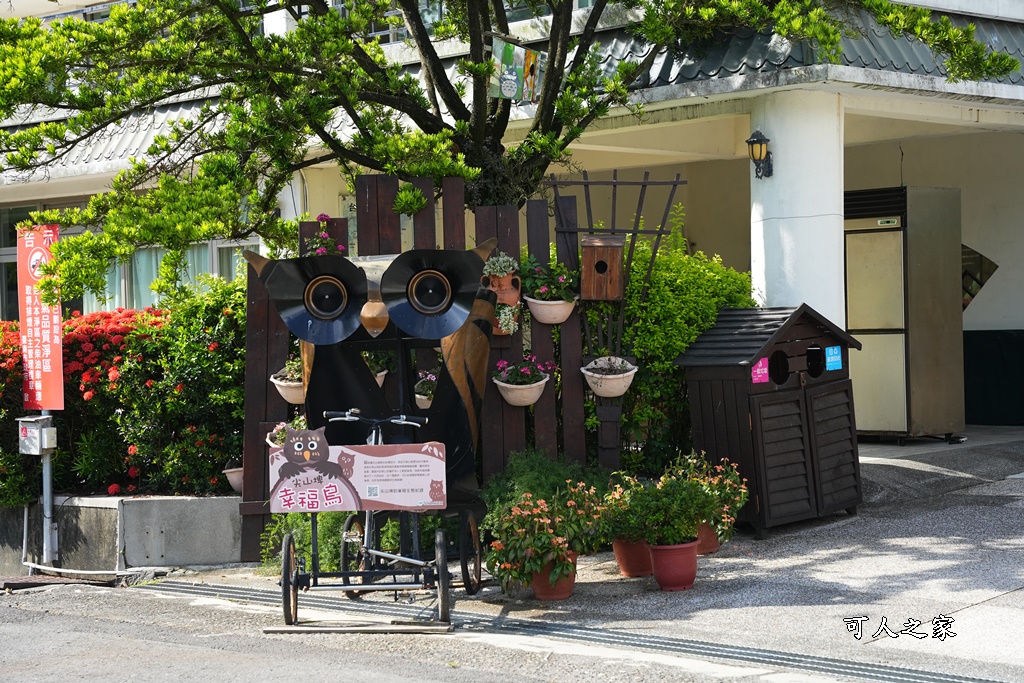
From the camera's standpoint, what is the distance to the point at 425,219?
9531mm

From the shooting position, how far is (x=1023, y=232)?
15.0 metres

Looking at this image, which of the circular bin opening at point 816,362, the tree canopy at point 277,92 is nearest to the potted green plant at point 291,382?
the tree canopy at point 277,92

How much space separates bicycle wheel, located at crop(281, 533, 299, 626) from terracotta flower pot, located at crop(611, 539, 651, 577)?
2.27 metres

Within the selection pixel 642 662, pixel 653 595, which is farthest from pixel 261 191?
pixel 642 662

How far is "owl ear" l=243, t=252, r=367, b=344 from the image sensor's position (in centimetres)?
784

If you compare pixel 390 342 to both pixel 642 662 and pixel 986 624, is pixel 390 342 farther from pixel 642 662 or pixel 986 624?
pixel 986 624

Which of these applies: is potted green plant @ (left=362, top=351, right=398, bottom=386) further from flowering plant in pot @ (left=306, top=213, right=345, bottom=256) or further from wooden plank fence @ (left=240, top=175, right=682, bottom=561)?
flowering plant in pot @ (left=306, top=213, right=345, bottom=256)

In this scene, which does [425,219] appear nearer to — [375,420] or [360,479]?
[375,420]

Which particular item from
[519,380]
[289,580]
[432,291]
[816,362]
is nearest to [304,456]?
[289,580]

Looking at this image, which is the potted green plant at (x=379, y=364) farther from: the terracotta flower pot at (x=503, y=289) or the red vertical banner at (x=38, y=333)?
the red vertical banner at (x=38, y=333)

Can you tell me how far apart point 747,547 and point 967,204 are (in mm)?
7844

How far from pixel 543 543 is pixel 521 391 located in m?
1.83

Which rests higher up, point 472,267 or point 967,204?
point 967,204

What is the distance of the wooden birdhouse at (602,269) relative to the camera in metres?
9.55
